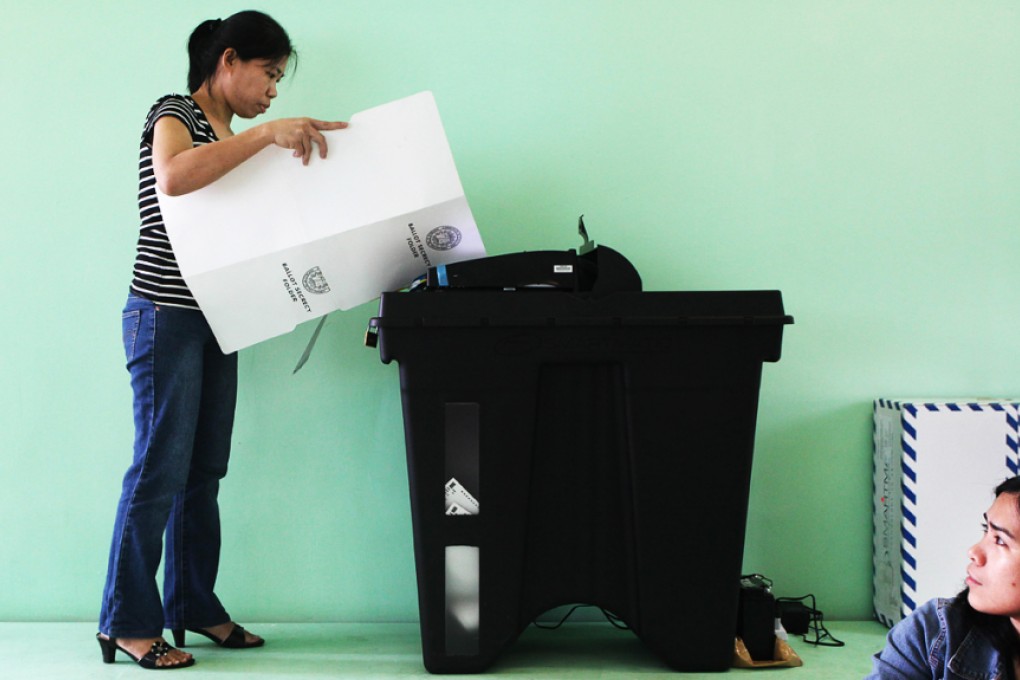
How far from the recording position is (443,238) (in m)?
1.70

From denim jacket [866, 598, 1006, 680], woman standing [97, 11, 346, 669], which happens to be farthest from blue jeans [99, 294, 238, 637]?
denim jacket [866, 598, 1006, 680]

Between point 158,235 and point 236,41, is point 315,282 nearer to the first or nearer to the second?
point 158,235

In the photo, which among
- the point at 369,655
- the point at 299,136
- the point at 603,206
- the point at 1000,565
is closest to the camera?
the point at 1000,565

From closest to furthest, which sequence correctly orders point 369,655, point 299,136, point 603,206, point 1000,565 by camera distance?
point 1000,565, point 299,136, point 369,655, point 603,206

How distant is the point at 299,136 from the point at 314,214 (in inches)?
5.5

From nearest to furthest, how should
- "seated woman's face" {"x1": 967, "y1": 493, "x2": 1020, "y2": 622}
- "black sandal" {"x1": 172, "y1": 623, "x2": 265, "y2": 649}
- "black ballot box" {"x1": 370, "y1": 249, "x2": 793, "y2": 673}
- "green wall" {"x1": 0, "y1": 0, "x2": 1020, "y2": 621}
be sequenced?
1. "seated woman's face" {"x1": 967, "y1": 493, "x2": 1020, "y2": 622}
2. "black ballot box" {"x1": 370, "y1": 249, "x2": 793, "y2": 673}
3. "black sandal" {"x1": 172, "y1": 623, "x2": 265, "y2": 649}
4. "green wall" {"x1": 0, "y1": 0, "x2": 1020, "y2": 621}

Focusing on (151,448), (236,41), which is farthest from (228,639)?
(236,41)

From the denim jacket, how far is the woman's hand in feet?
3.94

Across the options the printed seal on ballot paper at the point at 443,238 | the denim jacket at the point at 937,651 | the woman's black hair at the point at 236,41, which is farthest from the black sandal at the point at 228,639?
the denim jacket at the point at 937,651

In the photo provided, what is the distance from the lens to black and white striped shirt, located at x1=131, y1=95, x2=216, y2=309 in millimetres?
1657

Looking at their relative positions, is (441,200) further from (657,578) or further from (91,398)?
(91,398)

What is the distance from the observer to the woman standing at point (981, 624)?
103cm

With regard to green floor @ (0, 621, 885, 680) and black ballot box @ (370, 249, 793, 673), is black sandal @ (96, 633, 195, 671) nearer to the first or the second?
green floor @ (0, 621, 885, 680)

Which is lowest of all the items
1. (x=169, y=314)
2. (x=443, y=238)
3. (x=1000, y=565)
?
(x=1000, y=565)
